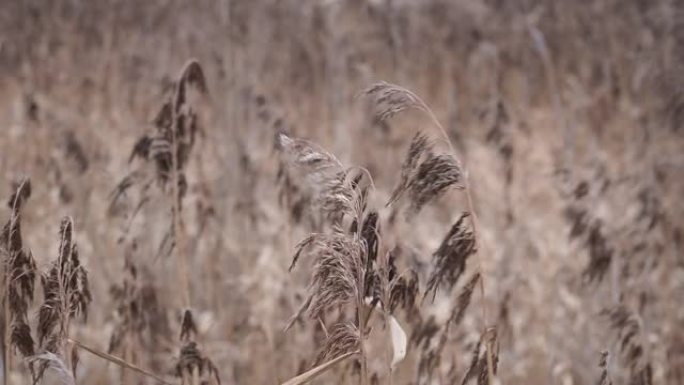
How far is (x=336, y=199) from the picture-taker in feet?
4.39

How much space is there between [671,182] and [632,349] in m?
1.92

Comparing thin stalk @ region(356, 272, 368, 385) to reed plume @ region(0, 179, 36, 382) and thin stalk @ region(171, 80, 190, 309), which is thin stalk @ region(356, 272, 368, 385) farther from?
thin stalk @ region(171, 80, 190, 309)

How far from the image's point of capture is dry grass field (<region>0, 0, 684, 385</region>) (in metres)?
1.44

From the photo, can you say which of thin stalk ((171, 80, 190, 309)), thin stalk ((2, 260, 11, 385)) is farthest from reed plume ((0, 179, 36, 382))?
thin stalk ((171, 80, 190, 309))

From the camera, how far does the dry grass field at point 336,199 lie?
4.72ft

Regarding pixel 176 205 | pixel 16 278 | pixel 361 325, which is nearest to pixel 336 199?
pixel 361 325

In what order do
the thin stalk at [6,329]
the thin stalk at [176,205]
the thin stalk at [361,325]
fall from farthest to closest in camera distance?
the thin stalk at [176,205] < the thin stalk at [6,329] < the thin stalk at [361,325]

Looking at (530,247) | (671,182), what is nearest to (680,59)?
(671,182)

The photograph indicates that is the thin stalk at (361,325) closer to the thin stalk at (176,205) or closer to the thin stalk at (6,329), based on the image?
the thin stalk at (6,329)

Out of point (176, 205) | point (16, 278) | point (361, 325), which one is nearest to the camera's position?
point (361, 325)

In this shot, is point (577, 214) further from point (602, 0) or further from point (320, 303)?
point (602, 0)

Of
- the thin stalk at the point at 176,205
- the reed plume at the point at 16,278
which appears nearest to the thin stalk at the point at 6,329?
the reed plume at the point at 16,278

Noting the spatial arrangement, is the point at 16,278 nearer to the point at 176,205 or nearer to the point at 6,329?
the point at 6,329

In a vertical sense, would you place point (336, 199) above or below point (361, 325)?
above
